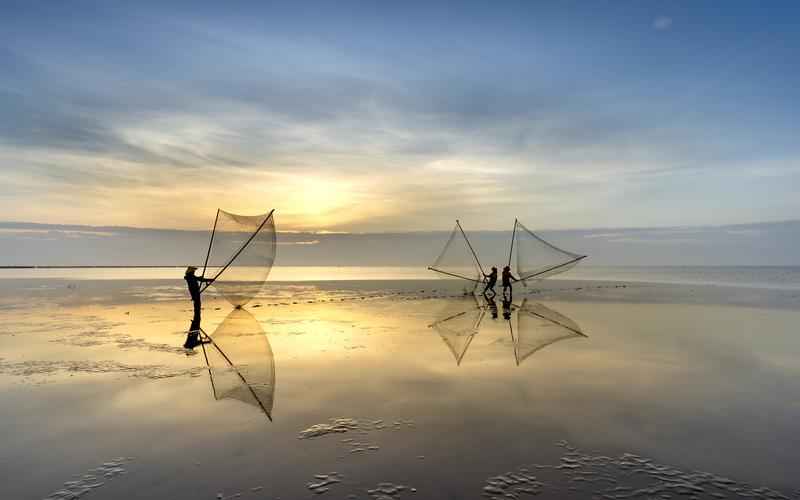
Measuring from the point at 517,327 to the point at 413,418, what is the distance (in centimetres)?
1367

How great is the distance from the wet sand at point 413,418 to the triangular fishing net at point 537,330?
0.26 m

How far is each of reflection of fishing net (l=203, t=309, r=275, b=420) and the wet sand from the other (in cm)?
23

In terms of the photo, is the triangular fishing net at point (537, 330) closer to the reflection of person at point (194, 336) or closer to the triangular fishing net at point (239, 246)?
the reflection of person at point (194, 336)

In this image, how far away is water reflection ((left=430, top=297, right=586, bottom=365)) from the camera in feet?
56.2

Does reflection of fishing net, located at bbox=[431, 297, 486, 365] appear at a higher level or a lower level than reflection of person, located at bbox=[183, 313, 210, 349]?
higher

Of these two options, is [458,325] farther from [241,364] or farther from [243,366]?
[243,366]

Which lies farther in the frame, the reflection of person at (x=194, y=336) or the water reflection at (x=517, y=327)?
the reflection of person at (x=194, y=336)

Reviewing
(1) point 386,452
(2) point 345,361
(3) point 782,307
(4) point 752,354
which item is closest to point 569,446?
(1) point 386,452

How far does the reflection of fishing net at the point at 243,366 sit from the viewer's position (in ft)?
36.7

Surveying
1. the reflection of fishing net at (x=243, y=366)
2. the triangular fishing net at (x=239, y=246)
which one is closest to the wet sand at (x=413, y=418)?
the reflection of fishing net at (x=243, y=366)

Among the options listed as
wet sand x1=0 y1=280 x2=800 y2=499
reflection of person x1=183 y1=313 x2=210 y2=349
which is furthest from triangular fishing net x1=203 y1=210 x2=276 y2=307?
wet sand x1=0 y1=280 x2=800 y2=499

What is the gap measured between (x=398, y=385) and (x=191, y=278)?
18.0 metres

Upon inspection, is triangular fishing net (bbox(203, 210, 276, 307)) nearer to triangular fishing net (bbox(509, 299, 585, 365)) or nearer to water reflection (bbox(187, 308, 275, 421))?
water reflection (bbox(187, 308, 275, 421))

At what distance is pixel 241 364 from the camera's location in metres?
14.3
